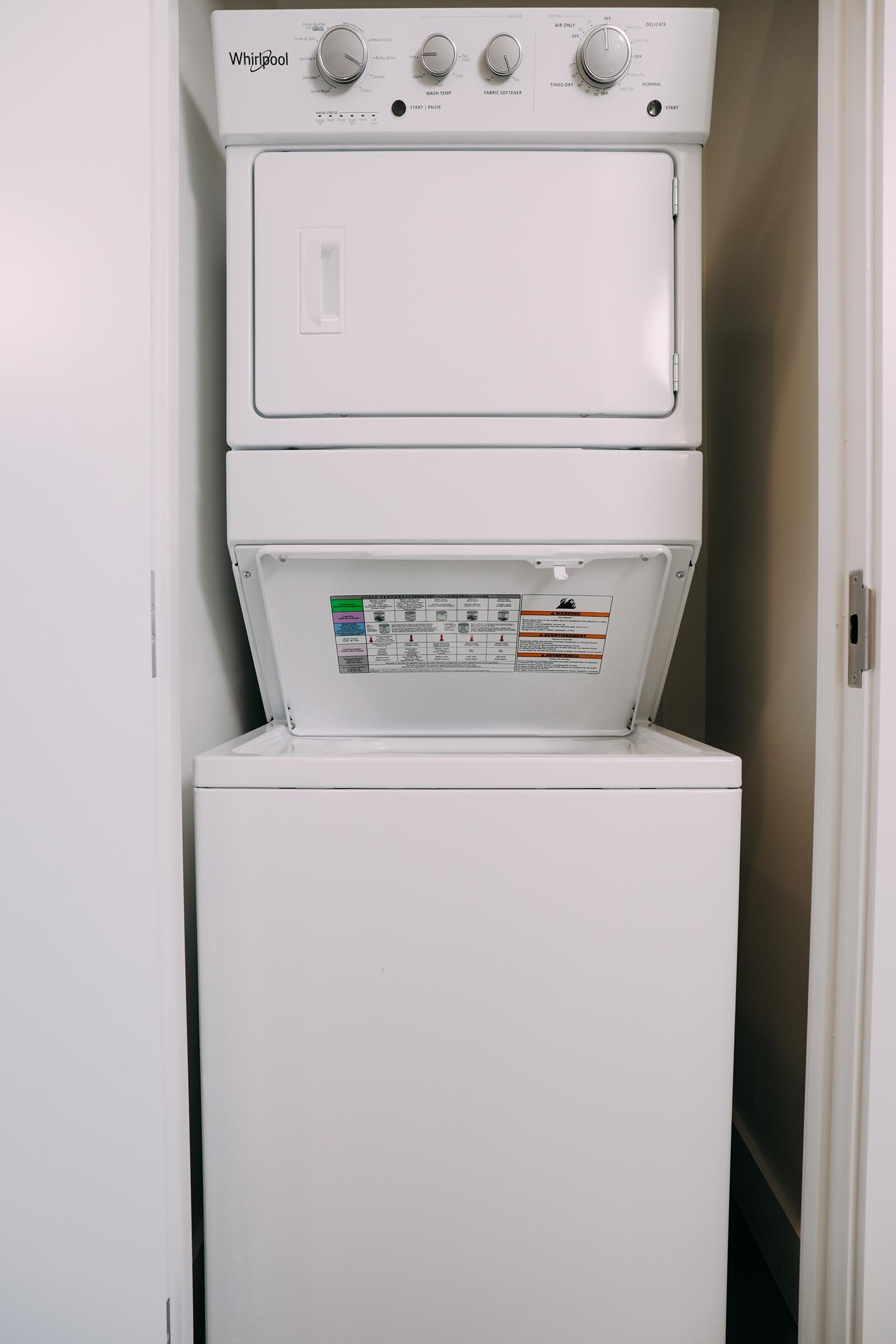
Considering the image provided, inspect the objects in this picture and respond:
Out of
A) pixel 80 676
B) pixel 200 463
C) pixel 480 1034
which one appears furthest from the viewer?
pixel 200 463

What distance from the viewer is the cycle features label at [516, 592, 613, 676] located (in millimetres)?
1180

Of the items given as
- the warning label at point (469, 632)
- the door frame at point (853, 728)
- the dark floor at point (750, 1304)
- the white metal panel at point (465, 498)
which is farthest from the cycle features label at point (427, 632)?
the dark floor at point (750, 1304)

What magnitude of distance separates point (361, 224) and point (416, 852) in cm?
95

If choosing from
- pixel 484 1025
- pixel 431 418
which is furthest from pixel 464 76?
pixel 484 1025

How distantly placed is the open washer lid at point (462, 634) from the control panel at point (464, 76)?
629mm

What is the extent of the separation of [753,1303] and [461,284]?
176 centimetres

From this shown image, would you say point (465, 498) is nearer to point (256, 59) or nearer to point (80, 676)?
point (80, 676)

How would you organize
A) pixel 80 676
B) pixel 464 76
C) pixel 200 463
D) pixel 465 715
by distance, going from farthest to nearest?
1. pixel 465 715
2. pixel 200 463
3. pixel 464 76
4. pixel 80 676

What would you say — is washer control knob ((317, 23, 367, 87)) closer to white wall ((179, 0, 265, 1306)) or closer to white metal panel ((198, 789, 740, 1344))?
white wall ((179, 0, 265, 1306))

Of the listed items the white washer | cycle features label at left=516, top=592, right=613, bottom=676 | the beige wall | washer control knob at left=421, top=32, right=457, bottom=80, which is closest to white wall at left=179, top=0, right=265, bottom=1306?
the white washer

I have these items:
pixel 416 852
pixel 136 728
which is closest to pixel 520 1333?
pixel 416 852

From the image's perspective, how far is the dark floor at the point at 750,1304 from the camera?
1.12 m

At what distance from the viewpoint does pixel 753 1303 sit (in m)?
1.19

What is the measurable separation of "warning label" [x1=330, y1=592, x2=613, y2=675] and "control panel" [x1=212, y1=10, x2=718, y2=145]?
70cm
